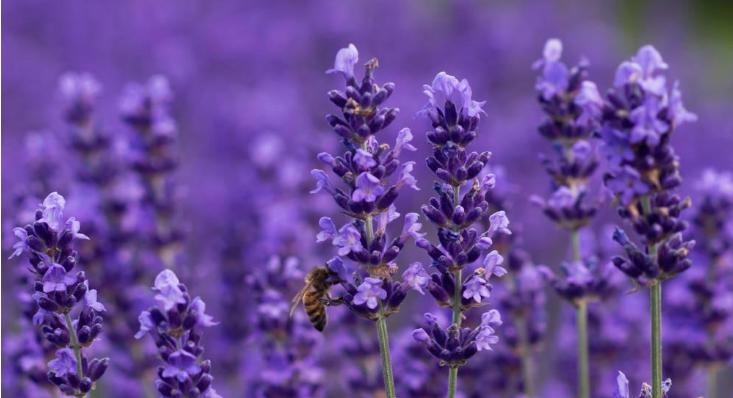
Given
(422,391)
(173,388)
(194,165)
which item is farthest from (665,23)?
(173,388)

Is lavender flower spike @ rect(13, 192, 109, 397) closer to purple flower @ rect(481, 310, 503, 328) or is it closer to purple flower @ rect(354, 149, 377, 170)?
purple flower @ rect(354, 149, 377, 170)

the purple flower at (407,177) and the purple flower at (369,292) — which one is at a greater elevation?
the purple flower at (407,177)

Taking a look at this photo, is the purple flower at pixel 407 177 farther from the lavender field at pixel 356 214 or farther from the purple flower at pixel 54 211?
the purple flower at pixel 54 211

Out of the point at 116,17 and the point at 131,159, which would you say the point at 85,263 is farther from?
the point at 116,17

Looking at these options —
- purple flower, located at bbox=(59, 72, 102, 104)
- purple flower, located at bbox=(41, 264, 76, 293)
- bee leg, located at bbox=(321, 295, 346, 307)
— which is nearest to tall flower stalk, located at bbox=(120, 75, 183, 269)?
purple flower, located at bbox=(59, 72, 102, 104)

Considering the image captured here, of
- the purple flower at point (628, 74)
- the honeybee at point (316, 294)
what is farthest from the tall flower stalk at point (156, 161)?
the purple flower at point (628, 74)

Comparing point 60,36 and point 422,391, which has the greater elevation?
point 60,36
